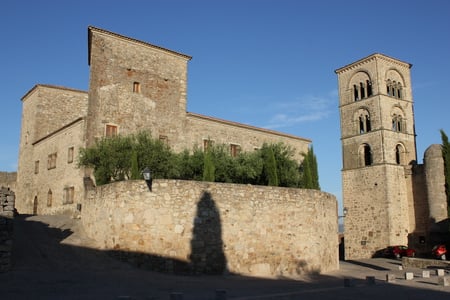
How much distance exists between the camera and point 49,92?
108 ft

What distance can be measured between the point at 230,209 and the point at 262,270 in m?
2.93

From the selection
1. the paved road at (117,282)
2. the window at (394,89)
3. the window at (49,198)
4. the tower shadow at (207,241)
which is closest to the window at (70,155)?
the window at (49,198)

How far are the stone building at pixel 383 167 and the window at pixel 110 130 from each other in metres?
25.6

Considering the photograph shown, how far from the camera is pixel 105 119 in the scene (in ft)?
88.0

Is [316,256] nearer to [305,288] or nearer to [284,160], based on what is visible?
[305,288]

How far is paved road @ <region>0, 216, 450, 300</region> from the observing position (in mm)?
11773

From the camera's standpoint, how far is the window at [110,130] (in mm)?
26750

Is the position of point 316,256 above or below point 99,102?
below

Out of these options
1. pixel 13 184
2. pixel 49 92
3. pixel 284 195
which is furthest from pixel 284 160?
pixel 13 184

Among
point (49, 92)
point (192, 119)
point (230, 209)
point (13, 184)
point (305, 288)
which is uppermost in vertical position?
point (49, 92)

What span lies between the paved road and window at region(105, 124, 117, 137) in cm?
891

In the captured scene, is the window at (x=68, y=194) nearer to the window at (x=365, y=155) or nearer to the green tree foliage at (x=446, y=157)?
the green tree foliage at (x=446, y=157)

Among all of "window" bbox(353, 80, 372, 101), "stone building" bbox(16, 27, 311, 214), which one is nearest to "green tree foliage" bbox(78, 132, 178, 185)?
"stone building" bbox(16, 27, 311, 214)

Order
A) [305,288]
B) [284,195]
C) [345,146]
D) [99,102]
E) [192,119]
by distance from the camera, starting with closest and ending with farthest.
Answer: [305,288] < [284,195] < [99,102] < [192,119] < [345,146]
